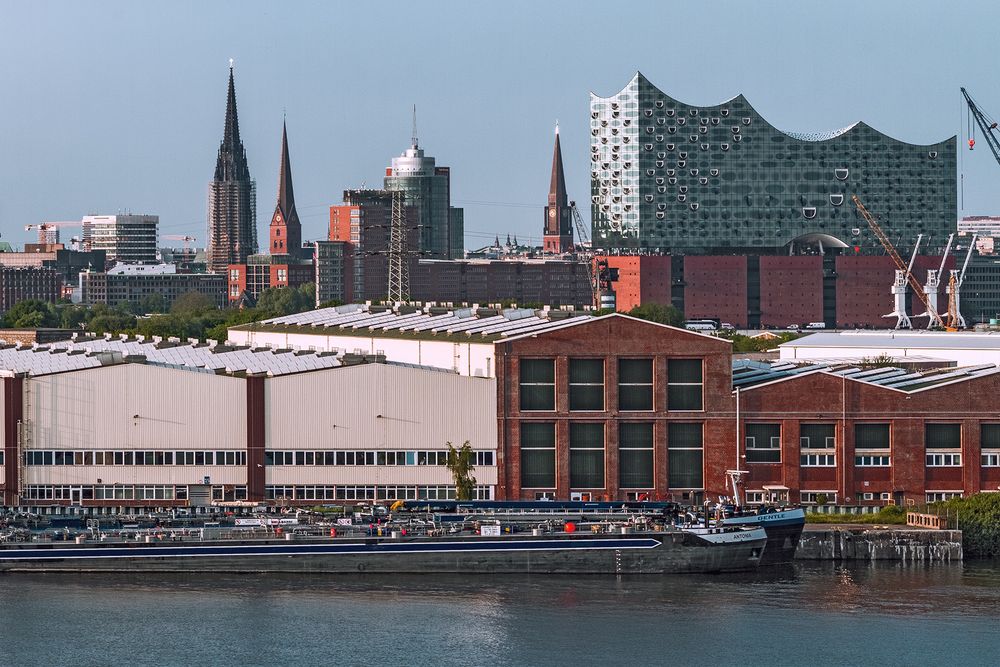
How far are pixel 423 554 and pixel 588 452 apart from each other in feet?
25.3

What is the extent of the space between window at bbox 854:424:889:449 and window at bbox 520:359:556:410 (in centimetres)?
896

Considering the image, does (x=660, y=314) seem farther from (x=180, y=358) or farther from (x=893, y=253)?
(x=180, y=358)

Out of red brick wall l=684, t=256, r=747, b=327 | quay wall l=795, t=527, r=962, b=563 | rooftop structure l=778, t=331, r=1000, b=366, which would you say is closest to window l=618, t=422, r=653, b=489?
quay wall l=795, t=527, r=962, b=563

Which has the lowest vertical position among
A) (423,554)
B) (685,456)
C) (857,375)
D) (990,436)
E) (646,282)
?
(423,554)

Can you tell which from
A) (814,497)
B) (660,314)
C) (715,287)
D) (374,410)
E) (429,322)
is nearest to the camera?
(374,410)

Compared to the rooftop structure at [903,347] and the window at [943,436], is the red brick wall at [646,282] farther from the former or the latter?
the window at [943,436]

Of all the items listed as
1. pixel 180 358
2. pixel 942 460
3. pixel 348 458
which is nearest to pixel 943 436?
pixel 942 460

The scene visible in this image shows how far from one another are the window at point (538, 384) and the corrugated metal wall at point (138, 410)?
8.15 metres

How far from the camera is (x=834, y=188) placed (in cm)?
18875

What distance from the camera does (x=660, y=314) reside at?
161000 millimetres

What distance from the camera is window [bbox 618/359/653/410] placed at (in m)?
61.8

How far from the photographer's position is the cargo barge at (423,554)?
184 feet

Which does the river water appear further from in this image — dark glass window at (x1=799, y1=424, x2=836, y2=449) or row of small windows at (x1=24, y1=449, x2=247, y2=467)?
row of small windows at (x1=24, y1=449, x2=247, y2=467)

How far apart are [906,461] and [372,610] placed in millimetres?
18718
